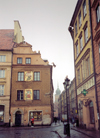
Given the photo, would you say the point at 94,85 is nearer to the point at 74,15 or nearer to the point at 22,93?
the point at 74,15

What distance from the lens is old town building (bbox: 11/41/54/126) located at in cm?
3469

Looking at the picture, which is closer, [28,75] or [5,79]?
[5,79]

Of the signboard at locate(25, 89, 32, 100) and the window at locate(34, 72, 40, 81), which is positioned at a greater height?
the window at locate(34, 72, 40, 81)

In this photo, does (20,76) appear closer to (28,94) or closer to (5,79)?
(5,79)

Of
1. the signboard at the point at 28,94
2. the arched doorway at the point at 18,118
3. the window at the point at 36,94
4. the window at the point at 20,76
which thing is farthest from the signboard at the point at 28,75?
the arched doorway at the point at 18,118

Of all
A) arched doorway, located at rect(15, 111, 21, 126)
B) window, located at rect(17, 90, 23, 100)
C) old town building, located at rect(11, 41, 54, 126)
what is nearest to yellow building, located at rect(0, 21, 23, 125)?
old town building, located at rect(11, 41, 54, 126)

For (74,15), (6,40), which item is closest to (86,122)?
(74,15)

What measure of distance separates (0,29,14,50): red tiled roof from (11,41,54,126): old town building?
1842mm

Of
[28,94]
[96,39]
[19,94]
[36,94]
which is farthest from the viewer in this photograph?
[36,94]

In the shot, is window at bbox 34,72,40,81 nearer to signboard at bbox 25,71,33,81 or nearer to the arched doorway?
signboard at bbox 25,71,33,81

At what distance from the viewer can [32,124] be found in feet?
103

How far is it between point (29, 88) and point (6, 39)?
12870 millimetres

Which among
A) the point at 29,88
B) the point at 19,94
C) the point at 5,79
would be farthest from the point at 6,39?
the point at 19,94

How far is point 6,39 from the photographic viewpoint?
135 ft
